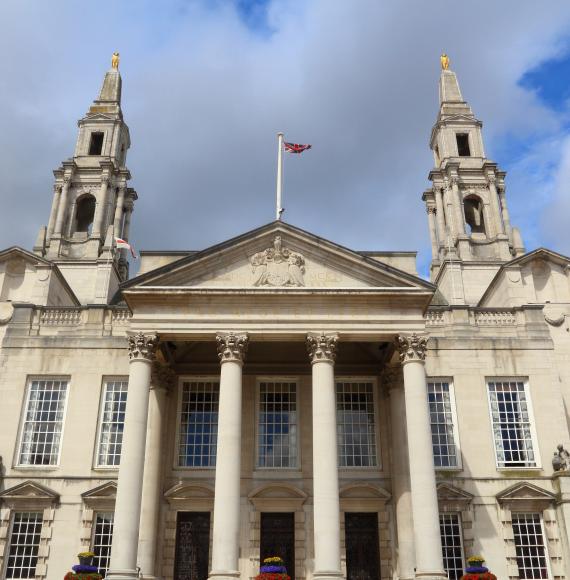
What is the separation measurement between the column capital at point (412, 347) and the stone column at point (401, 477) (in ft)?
6.85

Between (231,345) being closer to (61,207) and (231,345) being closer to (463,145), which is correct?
(61,207)

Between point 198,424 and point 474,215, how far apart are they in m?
32.1

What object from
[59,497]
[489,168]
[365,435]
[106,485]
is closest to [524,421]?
[365,435]

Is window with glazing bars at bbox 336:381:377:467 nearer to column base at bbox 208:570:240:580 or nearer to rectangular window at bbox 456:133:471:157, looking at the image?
column base at bbox 208:570:240:580

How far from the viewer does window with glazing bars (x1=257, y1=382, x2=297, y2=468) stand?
2438 cm

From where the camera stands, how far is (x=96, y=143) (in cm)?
5116

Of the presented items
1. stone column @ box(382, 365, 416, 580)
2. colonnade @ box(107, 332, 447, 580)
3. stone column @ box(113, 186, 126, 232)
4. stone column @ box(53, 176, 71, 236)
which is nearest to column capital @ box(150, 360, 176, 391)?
colonnade @ box(107, 332, 447, 580)

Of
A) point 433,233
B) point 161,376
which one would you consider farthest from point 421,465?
point 433,233

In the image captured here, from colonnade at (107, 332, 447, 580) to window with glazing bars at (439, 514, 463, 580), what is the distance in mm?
1554

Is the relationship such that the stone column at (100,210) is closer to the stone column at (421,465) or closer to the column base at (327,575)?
the stone column at (421,465)

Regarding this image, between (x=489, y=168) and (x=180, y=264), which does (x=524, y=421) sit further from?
(x=489, y=168)

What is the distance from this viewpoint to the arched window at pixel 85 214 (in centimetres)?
4853

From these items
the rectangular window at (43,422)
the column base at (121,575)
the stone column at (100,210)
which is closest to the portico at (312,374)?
the column base at (121,575)

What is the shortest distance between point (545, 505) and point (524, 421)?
317cm
